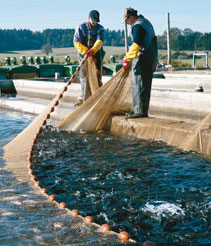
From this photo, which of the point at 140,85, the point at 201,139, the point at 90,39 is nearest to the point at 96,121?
the point at 140,85

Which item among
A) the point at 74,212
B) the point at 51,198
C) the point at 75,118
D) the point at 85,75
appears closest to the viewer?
the point at 74,212

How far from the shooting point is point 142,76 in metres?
6.76

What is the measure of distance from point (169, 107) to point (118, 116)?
2306 mm

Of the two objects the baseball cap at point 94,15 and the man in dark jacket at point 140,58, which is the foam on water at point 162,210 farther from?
the baseball cap at point 94,15

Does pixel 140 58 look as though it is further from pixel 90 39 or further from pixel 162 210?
pixel 162 210


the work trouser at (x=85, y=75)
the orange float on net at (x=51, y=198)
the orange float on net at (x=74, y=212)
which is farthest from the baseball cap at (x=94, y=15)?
the orange float on net at (x=74, y=212)

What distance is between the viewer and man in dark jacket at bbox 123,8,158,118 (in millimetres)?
6328

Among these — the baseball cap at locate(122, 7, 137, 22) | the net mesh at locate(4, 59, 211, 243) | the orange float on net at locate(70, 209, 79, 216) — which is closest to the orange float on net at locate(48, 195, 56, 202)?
the orange float on net at locate(70, 209, 79, 216)

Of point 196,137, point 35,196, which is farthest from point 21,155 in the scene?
point 196,137

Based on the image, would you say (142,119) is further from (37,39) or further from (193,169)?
(37,39)

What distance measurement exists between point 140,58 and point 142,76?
32 centimetres

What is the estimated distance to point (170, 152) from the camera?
5.82m

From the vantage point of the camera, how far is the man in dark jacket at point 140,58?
20.8ft

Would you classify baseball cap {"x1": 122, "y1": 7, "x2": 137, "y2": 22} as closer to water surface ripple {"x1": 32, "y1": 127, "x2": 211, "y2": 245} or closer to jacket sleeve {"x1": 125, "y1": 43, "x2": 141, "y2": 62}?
jacket sleeve {"x1": 125, "y1": 43, "x2": 141, "y2": 62}
